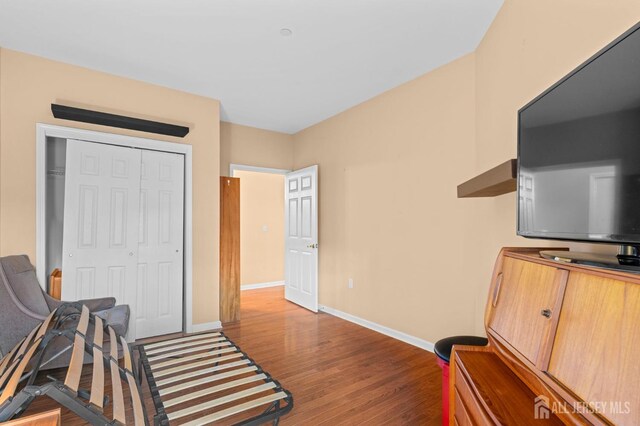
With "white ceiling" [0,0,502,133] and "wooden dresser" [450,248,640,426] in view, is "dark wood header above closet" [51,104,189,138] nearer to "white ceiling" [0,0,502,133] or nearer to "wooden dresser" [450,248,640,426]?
"white ceiling" [0,0,502,133]

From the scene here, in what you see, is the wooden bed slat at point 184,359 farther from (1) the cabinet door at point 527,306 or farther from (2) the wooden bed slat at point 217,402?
(1) the cabinet door at point 527,306

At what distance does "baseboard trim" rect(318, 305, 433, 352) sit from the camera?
3.00 metres

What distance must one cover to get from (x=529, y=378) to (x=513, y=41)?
2.05m

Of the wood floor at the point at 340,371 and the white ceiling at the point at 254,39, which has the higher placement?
the white ceiling at the point at 254,39

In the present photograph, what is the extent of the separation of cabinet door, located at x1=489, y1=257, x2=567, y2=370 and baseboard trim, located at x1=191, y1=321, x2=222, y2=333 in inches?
128

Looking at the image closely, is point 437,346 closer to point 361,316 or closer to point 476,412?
point 476,412

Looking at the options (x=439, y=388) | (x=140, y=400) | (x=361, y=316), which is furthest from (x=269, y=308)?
(x=140, y=400)

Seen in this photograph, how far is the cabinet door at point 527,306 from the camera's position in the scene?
2.85ft

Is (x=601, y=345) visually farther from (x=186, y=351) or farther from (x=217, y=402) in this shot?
(x=186, y=351)

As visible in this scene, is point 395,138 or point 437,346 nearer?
point 437,346

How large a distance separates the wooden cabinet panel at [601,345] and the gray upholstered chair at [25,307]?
2.63m

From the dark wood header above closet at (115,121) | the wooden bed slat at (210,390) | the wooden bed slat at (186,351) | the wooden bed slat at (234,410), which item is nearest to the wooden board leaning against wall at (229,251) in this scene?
the dark wood header above closet at (115,121)

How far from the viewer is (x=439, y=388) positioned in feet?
7.39

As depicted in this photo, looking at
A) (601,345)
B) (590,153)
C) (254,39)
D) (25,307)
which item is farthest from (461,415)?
(25,307)
